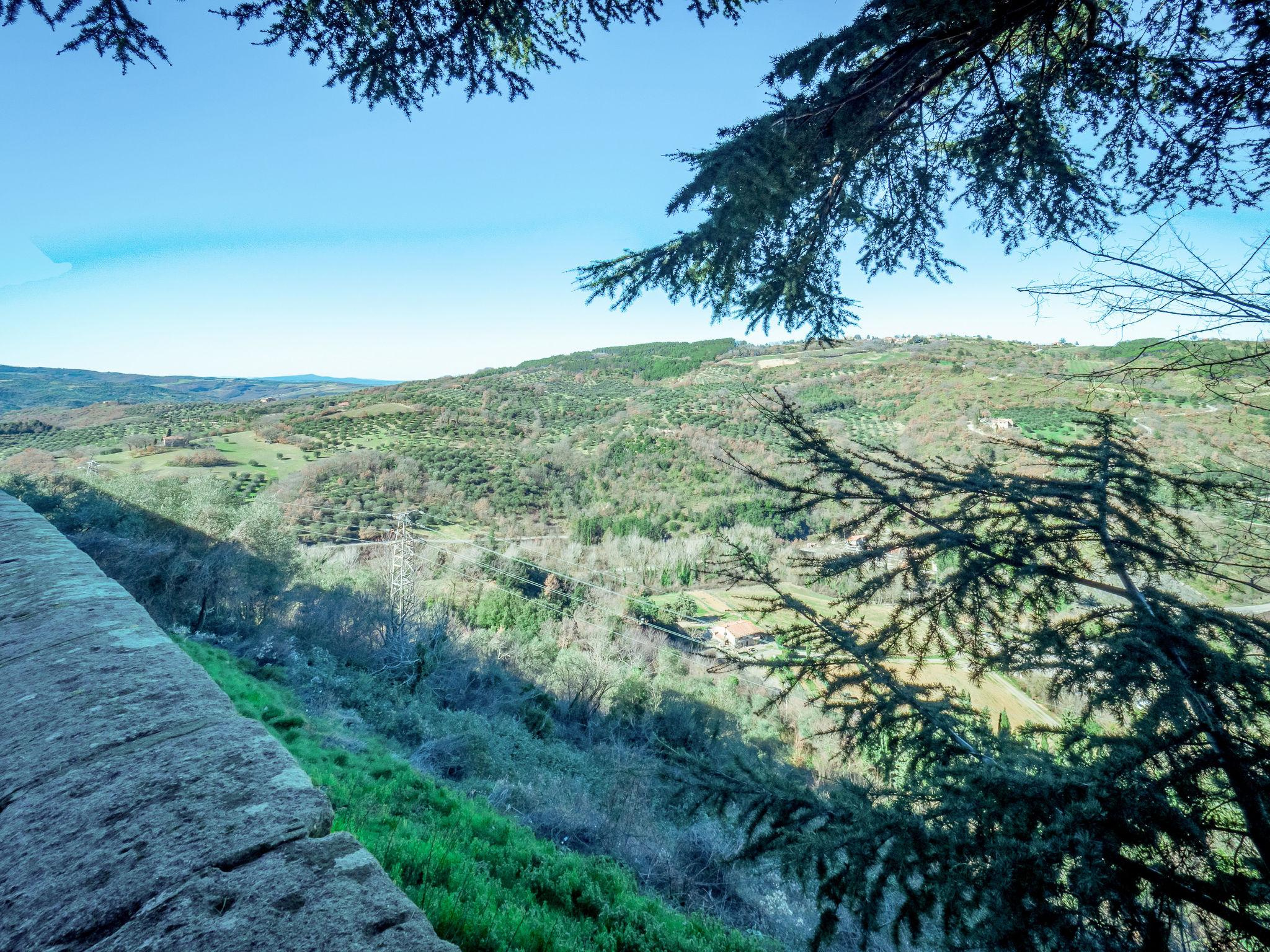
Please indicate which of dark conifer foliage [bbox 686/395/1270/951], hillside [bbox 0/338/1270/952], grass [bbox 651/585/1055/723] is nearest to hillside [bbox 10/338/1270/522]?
hillside [bbox 0/338/1270/952]

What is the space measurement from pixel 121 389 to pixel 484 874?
99444 millimetres

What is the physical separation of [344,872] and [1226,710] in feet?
10.6

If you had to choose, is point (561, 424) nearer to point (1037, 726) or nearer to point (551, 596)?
point (551, 596)

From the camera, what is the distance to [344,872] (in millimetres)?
1100

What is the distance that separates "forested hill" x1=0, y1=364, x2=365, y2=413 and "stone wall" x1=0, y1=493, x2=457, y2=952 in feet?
274

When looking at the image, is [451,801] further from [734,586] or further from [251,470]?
[251,470]

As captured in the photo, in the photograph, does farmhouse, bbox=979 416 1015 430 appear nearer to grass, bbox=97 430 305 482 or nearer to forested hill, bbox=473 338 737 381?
grass, bbox=97 430 305 482

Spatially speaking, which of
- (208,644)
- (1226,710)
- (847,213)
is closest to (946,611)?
(1226,710)

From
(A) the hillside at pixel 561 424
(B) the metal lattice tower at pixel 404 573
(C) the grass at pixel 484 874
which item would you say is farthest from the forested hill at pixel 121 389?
(C) the grass at pixel 484 874

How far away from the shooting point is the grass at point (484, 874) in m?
2.94

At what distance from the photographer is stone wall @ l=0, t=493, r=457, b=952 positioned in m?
0.96

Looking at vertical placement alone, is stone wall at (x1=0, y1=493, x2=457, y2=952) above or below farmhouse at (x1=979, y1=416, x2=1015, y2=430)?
below

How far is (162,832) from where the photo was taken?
114cm

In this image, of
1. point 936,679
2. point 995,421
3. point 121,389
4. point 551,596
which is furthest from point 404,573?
point 121,389
